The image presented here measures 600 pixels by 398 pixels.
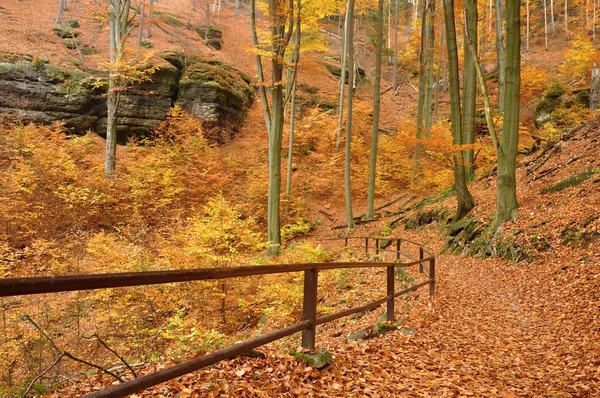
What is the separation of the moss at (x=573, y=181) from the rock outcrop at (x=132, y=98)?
62.1 ft

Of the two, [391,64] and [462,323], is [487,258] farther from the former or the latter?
[391,64]

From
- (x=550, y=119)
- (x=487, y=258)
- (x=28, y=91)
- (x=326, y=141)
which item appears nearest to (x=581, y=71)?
(x=550, y=119)

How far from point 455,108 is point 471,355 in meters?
12.1

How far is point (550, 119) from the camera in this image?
25625 millimetres

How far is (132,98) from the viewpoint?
81.1ft

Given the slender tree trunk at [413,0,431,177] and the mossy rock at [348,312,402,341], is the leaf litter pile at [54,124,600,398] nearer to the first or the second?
the mossy rock at [348,312,402,341]

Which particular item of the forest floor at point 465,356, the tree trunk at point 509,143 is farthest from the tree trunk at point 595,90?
the forest floor at point 465,356

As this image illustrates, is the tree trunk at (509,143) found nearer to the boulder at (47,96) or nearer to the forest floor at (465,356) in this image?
the forest floor at (465,356)

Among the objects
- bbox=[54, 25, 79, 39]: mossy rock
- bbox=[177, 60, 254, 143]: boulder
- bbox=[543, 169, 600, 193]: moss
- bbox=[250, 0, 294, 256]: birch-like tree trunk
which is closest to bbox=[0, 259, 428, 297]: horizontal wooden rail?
bbox=[250, 0, 294, 256]: birch-like tree trunk

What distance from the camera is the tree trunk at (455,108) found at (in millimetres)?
14875

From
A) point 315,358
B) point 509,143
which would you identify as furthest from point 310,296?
point 509,143

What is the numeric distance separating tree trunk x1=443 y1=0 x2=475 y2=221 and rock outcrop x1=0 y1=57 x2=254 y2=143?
48.7ft

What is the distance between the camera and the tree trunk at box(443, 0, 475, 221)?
1488 cm

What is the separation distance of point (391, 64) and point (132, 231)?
37.0 m
